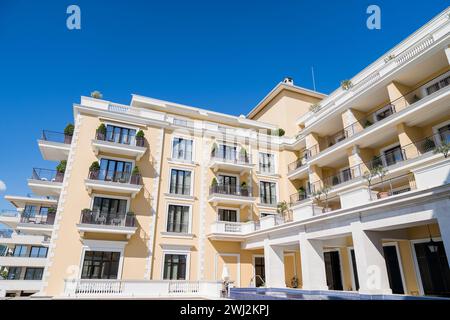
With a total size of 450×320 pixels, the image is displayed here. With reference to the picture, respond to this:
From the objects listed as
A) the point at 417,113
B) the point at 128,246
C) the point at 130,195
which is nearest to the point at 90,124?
the point at 130,195

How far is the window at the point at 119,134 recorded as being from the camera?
63.3 feet

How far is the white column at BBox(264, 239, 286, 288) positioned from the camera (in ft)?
54.0

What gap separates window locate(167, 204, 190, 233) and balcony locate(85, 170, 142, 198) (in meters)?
2.91

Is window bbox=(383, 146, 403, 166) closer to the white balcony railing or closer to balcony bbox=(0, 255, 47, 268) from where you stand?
the white balcony railing

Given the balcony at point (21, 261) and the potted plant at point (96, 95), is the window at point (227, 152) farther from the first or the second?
the balcony at point (21, 261)

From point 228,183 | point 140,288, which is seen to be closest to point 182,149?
point 228,183

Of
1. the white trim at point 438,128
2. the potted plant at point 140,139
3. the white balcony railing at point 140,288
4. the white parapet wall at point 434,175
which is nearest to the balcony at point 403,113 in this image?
the white trim at point 438,128

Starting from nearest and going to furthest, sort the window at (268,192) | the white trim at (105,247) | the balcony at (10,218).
Result: the white trim at (105,247)
the window at (268,192)
the balcony at (10,218)

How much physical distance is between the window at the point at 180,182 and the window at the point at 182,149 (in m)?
1.24

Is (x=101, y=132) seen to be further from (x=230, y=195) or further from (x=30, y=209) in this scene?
(x=30, y=209)

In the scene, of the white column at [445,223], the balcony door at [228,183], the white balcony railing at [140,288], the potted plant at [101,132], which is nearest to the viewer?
the white column at [445,223]

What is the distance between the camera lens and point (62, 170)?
60.0ft

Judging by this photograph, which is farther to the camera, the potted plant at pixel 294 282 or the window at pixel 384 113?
the potted plant at pixel 294 282

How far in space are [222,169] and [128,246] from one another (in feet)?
28.8
